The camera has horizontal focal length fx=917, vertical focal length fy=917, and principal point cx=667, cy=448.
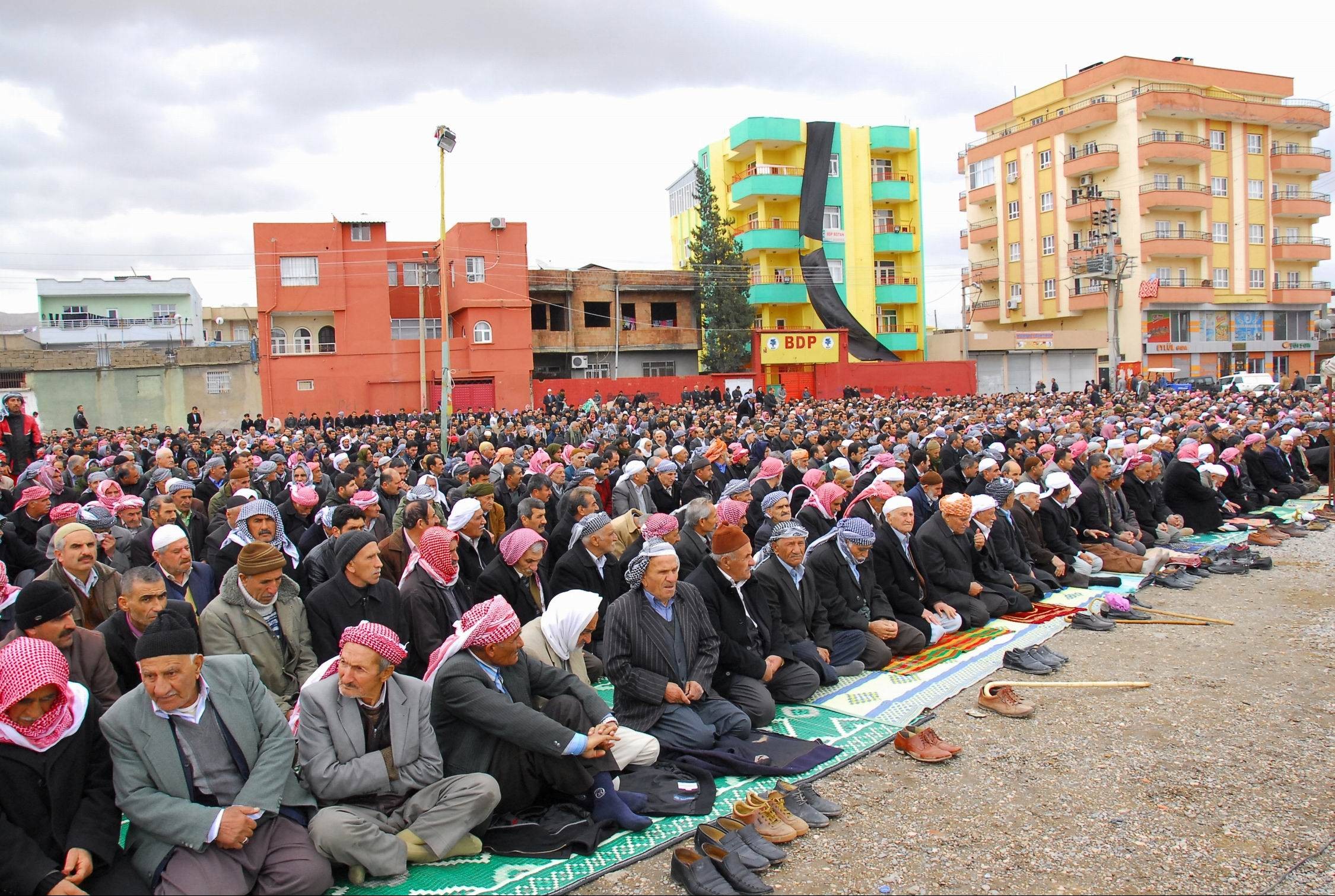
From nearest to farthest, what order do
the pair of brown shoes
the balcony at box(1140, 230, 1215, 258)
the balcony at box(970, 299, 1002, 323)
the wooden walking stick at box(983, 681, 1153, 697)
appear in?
the pair of brown shoes → the wooden walking stick at box(983, 681, 1153, 697) → the balcony at box(1140, 230, 1215, 258) → the balcony at box(970, 299, 1002, 323)

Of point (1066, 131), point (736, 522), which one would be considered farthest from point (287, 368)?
point (1066, 131)

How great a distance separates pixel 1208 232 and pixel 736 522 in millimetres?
48045

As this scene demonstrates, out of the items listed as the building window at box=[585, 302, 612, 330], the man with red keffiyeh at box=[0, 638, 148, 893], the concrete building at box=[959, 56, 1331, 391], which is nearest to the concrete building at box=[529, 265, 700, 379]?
the building window at box=[585, 302, 612, 330]

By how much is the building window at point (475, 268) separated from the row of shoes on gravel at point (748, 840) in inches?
1316

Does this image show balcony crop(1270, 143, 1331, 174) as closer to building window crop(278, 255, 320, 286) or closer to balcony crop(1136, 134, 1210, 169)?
balcony crop(1136, 134, 1210, 169)

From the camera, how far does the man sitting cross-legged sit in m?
4.07

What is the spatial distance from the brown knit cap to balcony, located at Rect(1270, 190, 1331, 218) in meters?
56.2

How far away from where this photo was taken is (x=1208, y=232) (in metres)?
45.8

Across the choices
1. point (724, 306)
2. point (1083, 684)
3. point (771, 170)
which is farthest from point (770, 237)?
point (1083, 684)

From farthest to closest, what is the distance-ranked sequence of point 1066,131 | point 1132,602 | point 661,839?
point 1066,131, point 1132,602, point 661,839

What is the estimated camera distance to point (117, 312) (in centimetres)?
4612

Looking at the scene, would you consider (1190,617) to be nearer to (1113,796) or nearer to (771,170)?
(1113,796)

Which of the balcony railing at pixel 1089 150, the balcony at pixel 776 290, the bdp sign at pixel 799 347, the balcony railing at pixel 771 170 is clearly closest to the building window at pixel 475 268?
the bdp sign at pixel 799 347

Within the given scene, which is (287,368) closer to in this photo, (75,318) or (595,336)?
(595,336)
